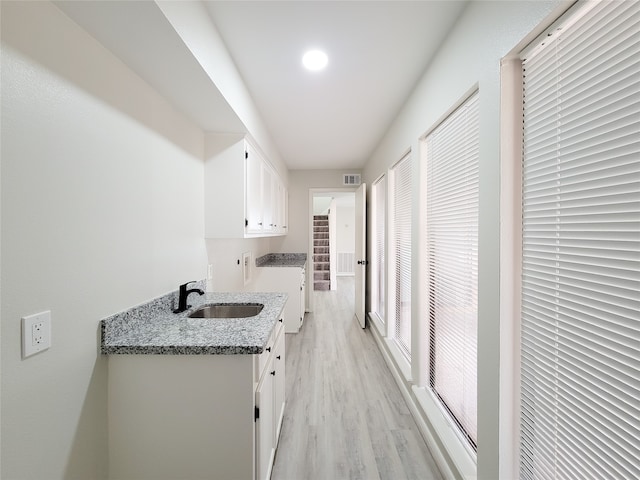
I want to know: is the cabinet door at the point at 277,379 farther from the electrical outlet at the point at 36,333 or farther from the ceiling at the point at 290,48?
the ceiling at the point at 290,48

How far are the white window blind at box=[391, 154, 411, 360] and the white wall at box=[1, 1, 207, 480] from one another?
2.00 meters

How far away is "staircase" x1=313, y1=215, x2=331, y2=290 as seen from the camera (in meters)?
7.13

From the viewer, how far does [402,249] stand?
270 cm

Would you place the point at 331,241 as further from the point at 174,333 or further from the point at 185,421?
the point at 185,421

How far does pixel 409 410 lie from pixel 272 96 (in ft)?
8.98

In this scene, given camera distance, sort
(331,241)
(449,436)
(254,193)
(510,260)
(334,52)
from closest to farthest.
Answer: (510,260)
(449,436)
(334,52)
(254,193)
(331,241)

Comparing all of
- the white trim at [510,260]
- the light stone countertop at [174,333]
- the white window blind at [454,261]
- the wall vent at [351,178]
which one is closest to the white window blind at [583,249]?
the white trim at [510,260]

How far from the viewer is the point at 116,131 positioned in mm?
1255

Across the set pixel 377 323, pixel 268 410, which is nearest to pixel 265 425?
pixel 268 410

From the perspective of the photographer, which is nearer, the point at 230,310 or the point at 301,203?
the point at 230,310

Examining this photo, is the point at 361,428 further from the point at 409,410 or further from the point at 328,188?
the point at 328,188

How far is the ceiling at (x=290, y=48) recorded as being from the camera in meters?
1.10

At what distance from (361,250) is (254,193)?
2.15 m

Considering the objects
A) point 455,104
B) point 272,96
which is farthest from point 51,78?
point 455,104
